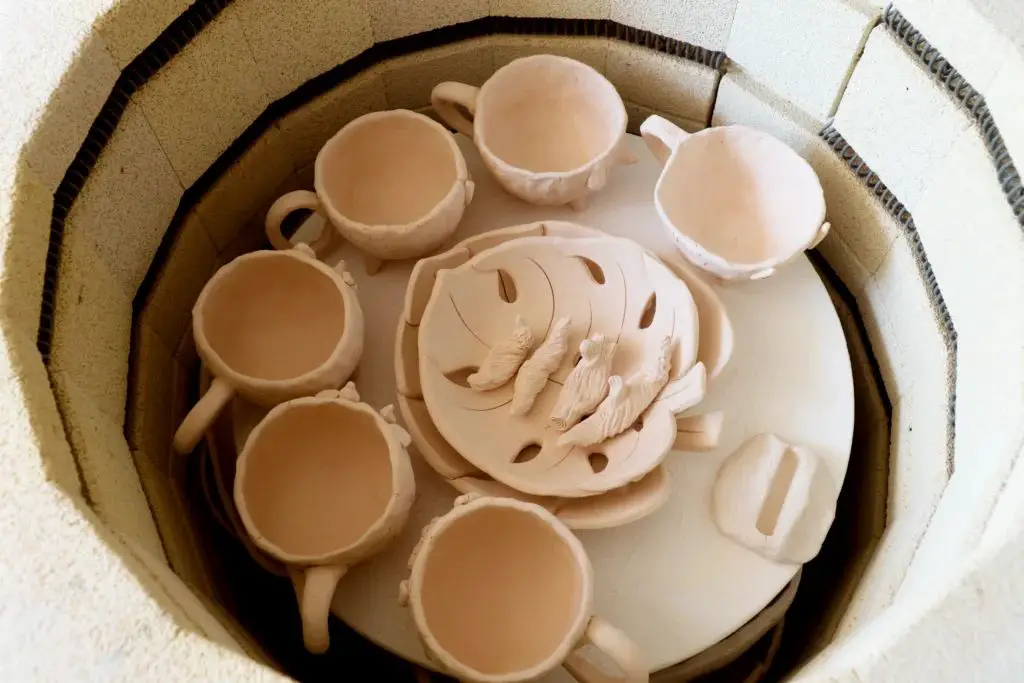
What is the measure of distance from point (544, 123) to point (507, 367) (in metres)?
0.33

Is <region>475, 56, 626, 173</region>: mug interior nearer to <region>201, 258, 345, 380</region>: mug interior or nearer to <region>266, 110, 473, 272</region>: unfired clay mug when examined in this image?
<region>266, 110, 473, 272</region>: unfired clay mug

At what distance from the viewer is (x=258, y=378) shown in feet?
2.93

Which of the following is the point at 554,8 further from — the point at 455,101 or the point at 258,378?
the point at 258,378

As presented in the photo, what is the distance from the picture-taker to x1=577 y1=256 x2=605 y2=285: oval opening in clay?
3.14ft

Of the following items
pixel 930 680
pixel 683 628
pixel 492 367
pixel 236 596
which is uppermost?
pixel 930 680

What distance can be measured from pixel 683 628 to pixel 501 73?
2.10 feet

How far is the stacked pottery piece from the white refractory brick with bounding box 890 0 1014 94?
0.20 metres

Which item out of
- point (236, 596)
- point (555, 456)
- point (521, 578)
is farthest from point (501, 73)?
point (236, 596)

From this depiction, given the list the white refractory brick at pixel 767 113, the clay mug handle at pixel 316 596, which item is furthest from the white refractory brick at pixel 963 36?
the clay mug handle at pixel 316 596

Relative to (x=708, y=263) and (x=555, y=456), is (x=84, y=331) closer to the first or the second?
(x=555, y=456)

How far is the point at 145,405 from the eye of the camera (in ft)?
2.89

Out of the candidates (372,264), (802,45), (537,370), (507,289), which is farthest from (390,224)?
(802,45)

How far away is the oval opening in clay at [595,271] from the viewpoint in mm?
958

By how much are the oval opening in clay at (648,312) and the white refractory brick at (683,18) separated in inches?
12.8
